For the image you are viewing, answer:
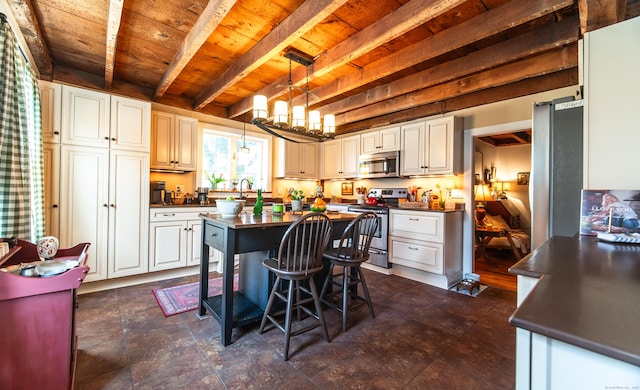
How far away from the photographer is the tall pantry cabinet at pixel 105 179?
2.80 meters

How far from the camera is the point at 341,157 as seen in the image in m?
5.09

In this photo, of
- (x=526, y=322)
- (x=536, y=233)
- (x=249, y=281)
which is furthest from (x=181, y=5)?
(x=536, y=233)

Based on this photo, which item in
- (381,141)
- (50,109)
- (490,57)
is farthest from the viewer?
(381,141)

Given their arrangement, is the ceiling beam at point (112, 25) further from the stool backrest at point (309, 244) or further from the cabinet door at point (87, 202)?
the stool backrest at point (309, 244)

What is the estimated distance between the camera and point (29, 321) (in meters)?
1.18

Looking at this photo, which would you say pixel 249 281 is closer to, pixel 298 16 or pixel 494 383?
pixel 494 383

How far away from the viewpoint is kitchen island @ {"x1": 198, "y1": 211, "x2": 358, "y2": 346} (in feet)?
6.39

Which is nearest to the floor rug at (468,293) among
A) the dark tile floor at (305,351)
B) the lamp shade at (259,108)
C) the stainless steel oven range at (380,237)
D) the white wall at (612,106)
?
the dark tile floor at (305,351)

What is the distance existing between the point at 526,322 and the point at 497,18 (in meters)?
2.28

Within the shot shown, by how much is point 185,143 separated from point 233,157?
2.83ft

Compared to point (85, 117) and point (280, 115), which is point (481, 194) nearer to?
point (280, 115)

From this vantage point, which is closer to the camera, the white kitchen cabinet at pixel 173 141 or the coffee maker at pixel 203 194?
the white kitchen cabinet at pixel 173 141

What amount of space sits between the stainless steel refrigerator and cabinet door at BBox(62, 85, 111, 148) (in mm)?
4225

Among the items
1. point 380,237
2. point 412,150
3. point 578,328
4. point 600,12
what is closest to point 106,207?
point 380,237
